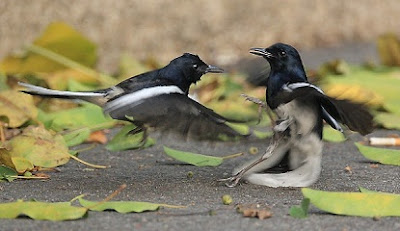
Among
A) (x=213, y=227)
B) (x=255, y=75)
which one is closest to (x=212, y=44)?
(x=255, y=75)

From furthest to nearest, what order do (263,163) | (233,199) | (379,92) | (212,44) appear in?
(212,44) < (379,92) < (263,163) < (233,199)

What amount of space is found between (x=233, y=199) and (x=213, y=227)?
0.43 m

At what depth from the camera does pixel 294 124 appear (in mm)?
3162

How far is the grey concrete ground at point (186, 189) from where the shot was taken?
8.50 ft

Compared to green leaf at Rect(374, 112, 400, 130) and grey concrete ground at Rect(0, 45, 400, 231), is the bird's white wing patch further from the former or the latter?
green leaf at Rect(374, 112, 400, 130)

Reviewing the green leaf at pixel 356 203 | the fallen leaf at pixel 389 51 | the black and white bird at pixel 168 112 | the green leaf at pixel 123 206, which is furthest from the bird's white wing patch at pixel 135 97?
the fallen leaf at pixel 389 51

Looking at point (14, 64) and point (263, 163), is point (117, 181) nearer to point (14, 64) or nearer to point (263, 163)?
point (263, 163)

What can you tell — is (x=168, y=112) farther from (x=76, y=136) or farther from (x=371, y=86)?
(x=371, y=86)

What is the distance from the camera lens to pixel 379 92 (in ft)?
16.4

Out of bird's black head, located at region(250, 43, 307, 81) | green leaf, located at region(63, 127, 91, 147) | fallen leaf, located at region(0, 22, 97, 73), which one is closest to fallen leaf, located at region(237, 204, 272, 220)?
bird's black head, located at region(250, 43, 307, 81)

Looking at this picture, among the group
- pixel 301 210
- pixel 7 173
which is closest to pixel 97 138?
pixel 7 173

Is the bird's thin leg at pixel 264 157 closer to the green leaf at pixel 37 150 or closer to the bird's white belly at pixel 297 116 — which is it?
the bird's white belly at pixel 297 116

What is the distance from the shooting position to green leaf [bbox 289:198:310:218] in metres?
2.67

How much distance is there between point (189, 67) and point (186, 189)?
530 millimetres
